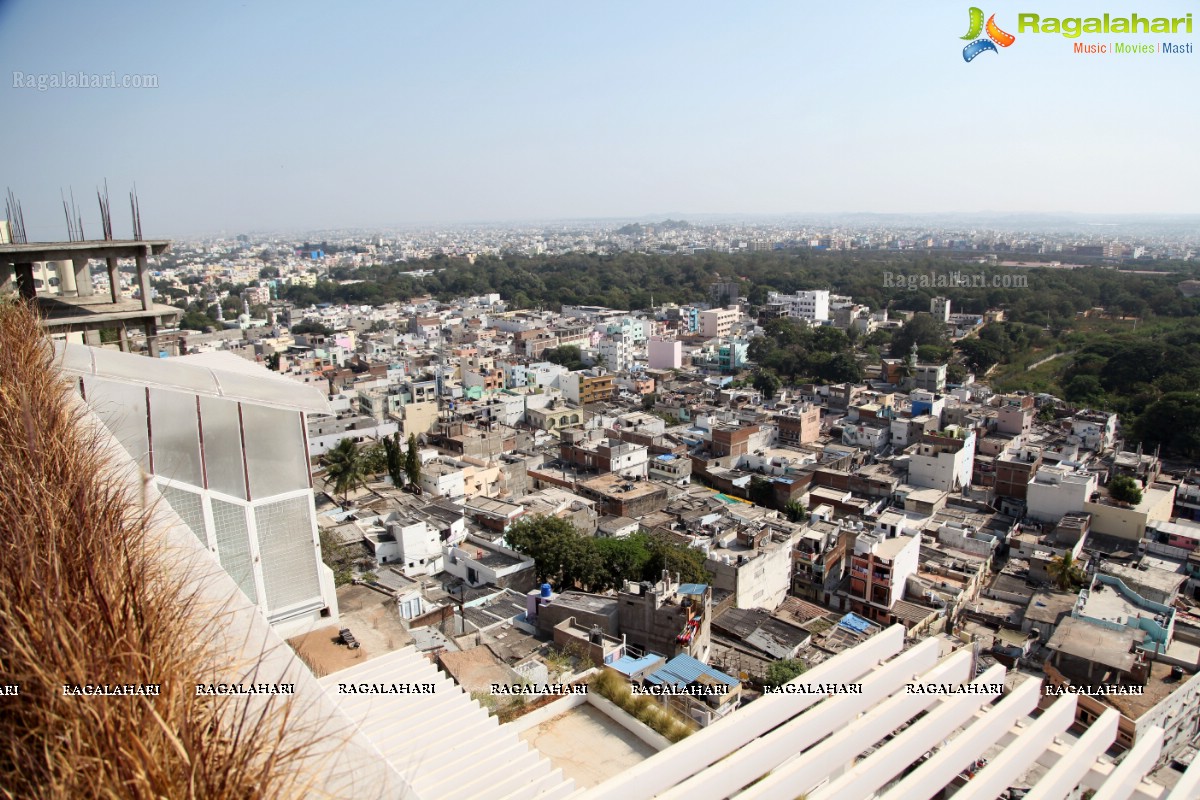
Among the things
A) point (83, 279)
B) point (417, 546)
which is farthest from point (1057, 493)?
point (83, 279)

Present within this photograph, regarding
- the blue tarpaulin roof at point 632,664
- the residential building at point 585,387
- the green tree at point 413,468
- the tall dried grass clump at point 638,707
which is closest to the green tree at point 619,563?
the blue tarpaulin roof at point 632,664

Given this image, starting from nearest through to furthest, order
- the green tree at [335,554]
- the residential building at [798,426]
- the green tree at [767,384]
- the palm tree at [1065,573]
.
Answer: the green tree at [335,554] → the palm tree at [1065,573] → the residential building at [798,426] → the green tree at [767,384]

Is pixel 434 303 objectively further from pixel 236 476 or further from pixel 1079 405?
pixel 236 476

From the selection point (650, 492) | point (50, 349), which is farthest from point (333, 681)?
point (650, 492)

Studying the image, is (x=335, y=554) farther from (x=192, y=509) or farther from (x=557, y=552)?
(x=192, y=509)

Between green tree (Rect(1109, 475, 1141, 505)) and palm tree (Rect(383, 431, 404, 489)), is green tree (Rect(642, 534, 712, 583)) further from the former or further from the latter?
green tree (Rect(1109, 475, 1141, 505))

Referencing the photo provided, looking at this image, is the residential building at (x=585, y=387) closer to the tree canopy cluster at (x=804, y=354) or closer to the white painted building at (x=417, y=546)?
the tree canopy cluster at (x=804, y=354)
